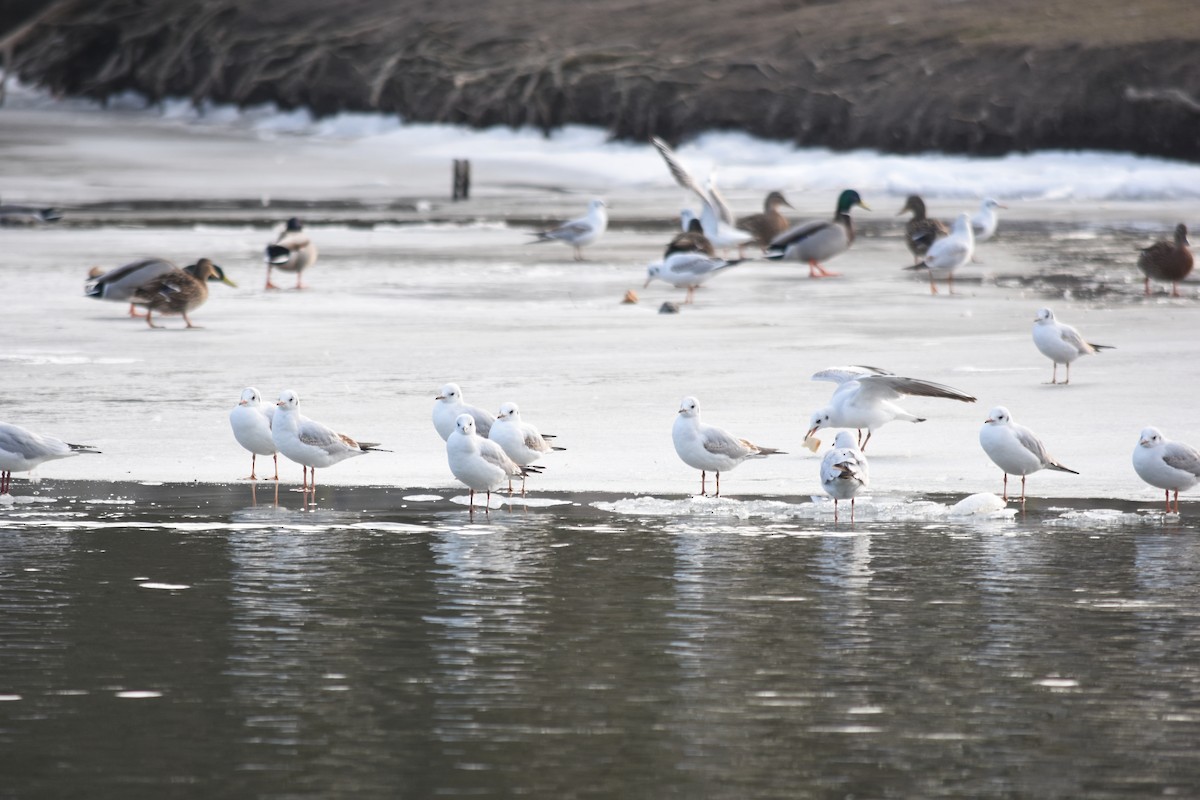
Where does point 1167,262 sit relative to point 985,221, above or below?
below

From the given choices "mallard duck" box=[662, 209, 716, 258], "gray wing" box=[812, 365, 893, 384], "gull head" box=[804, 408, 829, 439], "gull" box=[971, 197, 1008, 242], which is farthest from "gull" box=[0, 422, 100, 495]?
"gull" box=[971, 197, 1008, 242]

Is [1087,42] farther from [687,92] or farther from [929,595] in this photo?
[929,595]

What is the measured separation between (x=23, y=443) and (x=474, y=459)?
7.87ft

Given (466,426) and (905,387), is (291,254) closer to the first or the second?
(905,387)

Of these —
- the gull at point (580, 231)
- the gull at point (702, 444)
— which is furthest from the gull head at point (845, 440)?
the gull at point (580, 231)

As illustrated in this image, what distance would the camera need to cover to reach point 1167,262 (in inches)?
779

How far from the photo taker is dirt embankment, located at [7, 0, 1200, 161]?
4384cm

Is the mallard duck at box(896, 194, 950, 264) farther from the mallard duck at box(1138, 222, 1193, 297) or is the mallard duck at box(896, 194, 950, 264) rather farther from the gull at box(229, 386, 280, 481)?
the gull at box(229, 386, 280, 481)

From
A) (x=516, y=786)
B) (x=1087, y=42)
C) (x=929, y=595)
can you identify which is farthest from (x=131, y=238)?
(x=1087, y=42)

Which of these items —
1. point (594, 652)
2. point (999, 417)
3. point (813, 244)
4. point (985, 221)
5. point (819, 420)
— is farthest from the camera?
point (985, 221)

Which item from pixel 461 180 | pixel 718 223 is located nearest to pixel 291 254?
pixel 718 223

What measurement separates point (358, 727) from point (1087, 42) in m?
42.4

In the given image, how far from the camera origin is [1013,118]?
43.9 metres

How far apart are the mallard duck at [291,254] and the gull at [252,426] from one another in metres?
9.73
